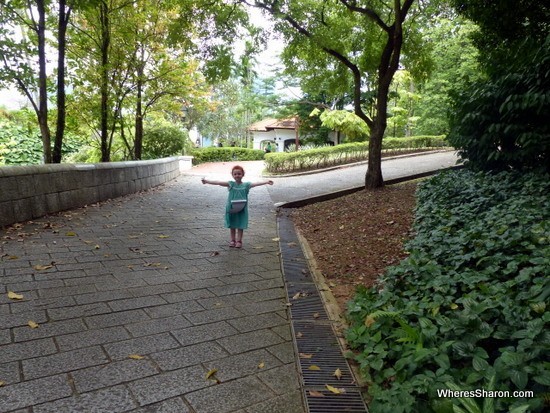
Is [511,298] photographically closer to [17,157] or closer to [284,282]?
[284,282]

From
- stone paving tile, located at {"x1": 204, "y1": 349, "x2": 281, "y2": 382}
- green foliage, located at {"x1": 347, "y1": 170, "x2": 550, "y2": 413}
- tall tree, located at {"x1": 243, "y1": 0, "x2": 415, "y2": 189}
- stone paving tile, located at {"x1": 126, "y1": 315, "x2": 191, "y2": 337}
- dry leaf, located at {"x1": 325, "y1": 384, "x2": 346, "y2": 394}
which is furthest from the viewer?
tall tree, located at {"x1": 243, "y1": 0, "x2": 415, "y2": 189}

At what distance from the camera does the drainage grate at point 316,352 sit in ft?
7.09

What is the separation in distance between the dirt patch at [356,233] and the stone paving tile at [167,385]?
1594 mm

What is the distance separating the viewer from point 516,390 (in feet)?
5.49

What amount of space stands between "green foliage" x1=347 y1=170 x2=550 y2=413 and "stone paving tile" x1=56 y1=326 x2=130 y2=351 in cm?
165

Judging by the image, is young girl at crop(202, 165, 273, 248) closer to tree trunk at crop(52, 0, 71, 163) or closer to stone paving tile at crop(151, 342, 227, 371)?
stone paving tile at crop(151, 342, 227, 371)

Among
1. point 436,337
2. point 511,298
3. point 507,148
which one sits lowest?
point 436,337

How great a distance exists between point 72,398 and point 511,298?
2.59 meters

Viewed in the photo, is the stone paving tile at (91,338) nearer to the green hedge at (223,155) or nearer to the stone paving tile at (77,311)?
the stone paving tile at (77,311)

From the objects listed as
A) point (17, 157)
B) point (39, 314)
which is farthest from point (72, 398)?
point (17, 157)

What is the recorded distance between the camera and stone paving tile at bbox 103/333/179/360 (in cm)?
252

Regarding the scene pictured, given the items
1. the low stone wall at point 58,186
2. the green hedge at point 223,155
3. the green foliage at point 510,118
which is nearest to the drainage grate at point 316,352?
the green foliage at point 510,118

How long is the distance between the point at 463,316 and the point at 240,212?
3529mm

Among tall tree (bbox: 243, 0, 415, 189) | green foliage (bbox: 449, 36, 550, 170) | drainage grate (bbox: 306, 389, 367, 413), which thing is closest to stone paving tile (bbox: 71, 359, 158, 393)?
drainage grate (bbox: 306, 389, 367, 413)
